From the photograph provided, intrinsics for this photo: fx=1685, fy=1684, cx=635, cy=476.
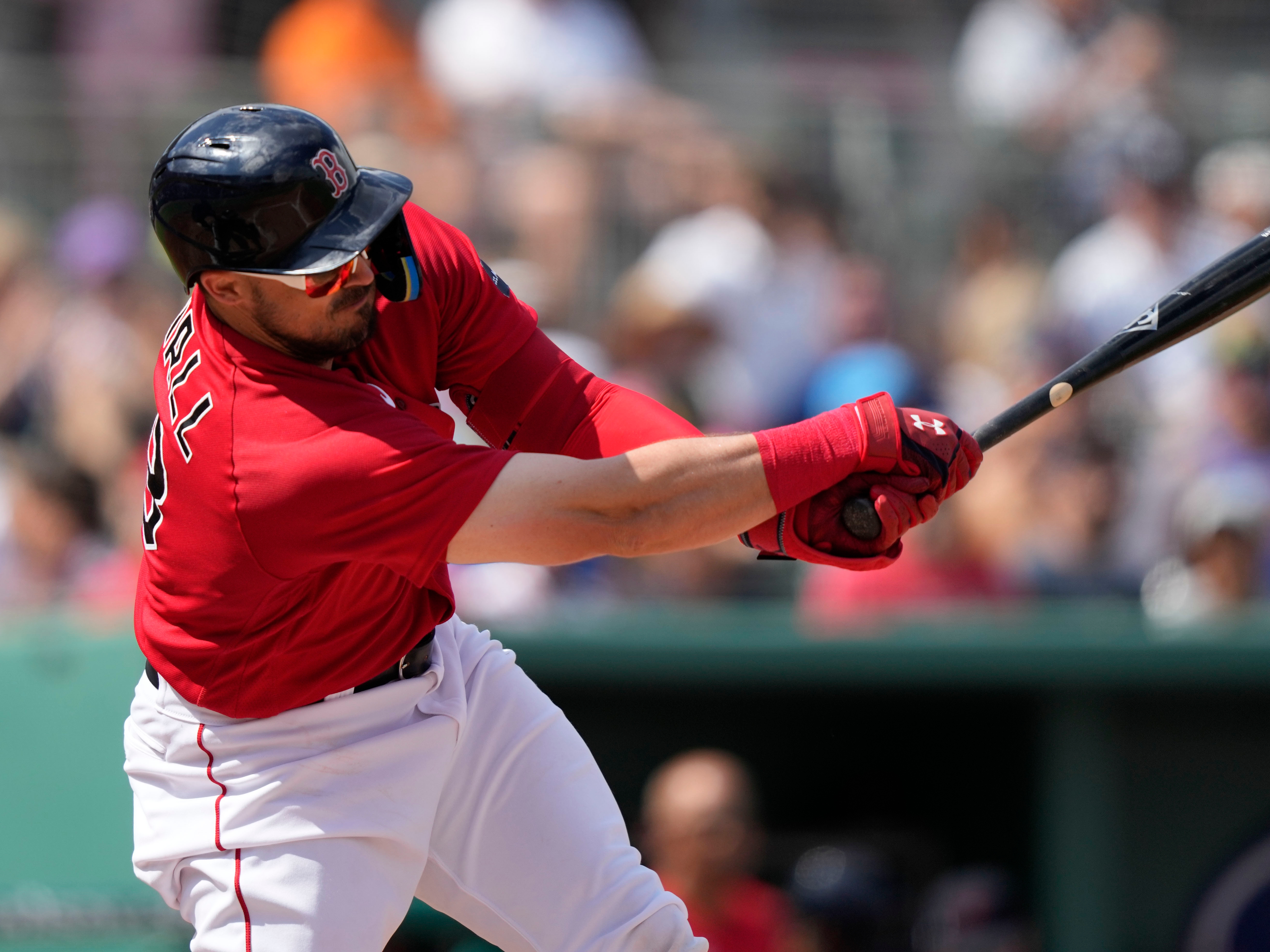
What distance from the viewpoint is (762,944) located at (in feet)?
16.0

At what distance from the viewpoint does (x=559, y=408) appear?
10.2ft

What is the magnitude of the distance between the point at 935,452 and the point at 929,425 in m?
0.05

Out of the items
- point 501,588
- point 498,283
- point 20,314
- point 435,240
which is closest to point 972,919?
point 501,588

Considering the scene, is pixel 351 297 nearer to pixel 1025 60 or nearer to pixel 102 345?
pixel 102 345

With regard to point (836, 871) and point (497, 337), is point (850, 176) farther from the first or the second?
point (497, 337)

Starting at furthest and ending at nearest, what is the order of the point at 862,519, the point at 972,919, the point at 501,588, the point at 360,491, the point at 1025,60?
the point at 1025,60 → the point at 501,588 → the point at 972,919 → the point at 862,519 → the point at 360,491

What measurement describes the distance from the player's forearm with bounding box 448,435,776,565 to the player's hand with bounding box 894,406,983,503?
30 centimetres

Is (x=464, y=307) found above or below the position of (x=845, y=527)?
above

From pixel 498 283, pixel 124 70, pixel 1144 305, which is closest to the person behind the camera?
pixel 498 283

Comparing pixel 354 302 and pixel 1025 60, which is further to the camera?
pixel 1025 60

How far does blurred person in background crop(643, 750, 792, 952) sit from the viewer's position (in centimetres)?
483

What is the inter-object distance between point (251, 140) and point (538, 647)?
284cm

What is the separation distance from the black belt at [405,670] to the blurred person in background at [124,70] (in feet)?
14.8

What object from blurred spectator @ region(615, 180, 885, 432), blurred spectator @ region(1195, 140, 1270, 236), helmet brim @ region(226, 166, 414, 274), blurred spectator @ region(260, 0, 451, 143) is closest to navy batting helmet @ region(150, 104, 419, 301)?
helmet brim @ region(226, 166, 414, 274)
